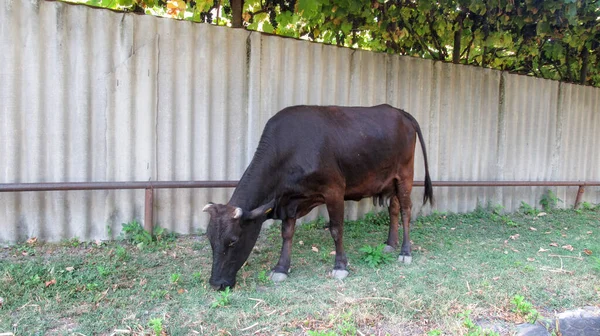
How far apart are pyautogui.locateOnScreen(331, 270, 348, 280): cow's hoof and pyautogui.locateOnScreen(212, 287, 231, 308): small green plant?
3.56 ft

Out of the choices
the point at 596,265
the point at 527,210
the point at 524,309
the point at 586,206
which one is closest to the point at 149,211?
the point at 524,309

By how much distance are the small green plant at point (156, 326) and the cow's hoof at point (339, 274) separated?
1716 millimetres

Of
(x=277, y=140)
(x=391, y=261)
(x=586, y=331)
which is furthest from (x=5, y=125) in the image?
(x=586, y=331)

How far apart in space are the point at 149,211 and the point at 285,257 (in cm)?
163

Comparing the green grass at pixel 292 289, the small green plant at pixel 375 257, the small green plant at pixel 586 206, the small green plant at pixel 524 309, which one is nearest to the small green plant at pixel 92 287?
the green grass at pixel 292 289

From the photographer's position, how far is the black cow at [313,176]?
11.7ft

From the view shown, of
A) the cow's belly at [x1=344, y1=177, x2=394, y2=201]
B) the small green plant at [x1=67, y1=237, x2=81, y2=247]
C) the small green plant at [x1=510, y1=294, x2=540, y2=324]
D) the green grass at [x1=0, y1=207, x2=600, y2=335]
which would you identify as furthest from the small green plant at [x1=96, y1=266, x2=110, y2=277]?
the small green plant at [x1=510, y1=294, x2=540, y2=324]

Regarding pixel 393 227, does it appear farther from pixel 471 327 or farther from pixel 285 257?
pixel 471 327

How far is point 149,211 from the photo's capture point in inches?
183

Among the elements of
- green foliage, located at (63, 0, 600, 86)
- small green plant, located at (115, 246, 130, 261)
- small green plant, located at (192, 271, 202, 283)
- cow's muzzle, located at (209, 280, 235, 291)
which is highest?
green foliage, located at (63, 0, 600, 86)

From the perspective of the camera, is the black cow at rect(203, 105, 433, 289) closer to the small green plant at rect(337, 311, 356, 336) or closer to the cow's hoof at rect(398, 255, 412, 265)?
the cow's hoof at rect(398, 255, 412, 265)

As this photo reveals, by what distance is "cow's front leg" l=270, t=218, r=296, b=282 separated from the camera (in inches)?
156

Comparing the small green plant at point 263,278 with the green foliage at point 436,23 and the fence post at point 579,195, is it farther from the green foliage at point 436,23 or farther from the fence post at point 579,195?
the fence post at point 579,195

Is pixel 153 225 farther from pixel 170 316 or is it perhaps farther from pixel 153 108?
pixel 170 316
